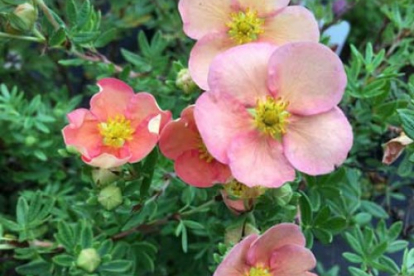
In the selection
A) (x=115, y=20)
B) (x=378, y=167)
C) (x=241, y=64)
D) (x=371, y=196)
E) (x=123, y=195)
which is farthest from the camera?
(x=115, y=20)

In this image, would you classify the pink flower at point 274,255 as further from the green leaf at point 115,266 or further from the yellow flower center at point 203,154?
the green leaf at point 115,266

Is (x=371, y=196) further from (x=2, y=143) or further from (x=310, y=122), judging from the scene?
(x=2, y=143)

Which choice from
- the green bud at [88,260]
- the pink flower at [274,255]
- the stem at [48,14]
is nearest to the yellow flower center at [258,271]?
the pink flower at [274,255]

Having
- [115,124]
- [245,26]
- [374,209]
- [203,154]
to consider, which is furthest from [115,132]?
[374,209]

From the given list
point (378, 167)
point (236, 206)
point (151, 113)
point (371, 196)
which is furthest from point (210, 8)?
point (371, 196)

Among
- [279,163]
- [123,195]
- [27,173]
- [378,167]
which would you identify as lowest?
[27,173]

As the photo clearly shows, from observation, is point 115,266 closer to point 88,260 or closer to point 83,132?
point 88,260
